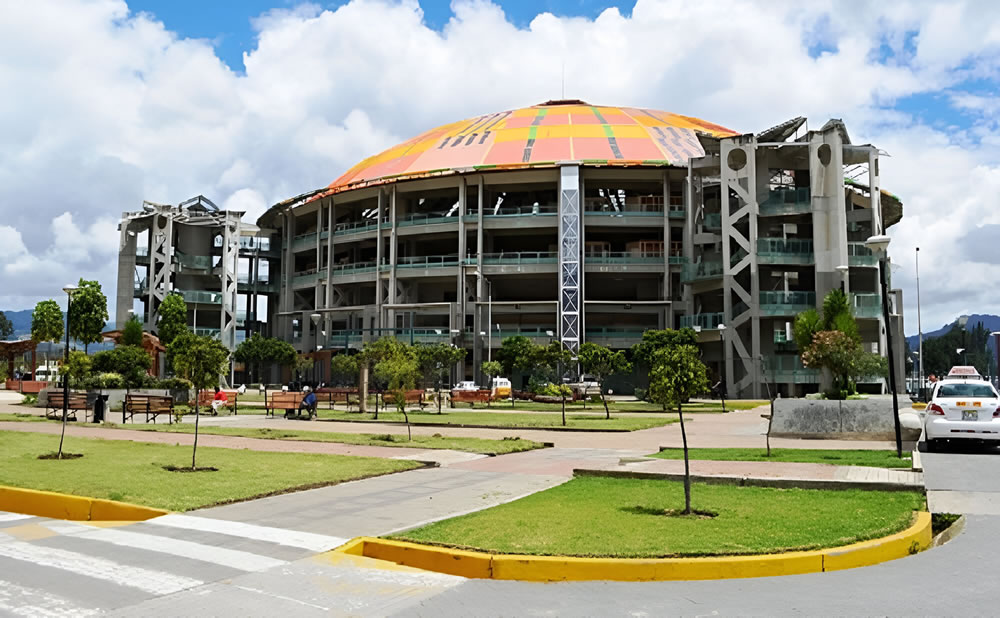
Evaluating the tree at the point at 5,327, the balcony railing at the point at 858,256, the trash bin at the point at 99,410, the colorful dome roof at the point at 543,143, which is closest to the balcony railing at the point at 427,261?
the colorful dome roof at the point at 543,143

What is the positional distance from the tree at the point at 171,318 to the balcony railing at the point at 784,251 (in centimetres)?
4977

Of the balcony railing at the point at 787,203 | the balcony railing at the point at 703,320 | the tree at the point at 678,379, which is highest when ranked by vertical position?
the balcony railing at the point at 787,203

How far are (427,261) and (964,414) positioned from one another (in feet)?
185

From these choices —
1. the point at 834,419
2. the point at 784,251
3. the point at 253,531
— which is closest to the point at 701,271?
the point at 784,251

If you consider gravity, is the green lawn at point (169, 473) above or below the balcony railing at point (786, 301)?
below

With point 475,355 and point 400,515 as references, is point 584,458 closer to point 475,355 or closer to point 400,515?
point 400,515

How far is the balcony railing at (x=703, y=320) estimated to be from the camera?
203 ft

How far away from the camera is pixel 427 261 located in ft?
236

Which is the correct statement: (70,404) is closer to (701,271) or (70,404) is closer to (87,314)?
(87,314)

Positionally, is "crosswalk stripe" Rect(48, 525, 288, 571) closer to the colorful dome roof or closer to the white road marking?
the white road marking

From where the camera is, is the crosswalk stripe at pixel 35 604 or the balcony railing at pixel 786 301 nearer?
the crosswalk stripe at pixel 35 604

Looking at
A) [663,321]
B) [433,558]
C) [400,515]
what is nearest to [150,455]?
[400,515]

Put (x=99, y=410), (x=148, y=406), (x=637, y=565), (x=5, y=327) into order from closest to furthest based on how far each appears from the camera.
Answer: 1. (x=637, y=565)
2. (x=99, y=410)
3. (x=148, y=406)
4. (x=5, y=327)

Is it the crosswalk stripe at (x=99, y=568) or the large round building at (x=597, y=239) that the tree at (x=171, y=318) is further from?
the crosswalk stripe at (x=99, y=568)
